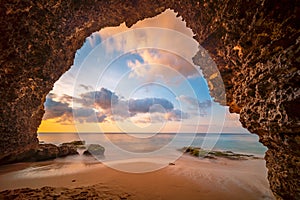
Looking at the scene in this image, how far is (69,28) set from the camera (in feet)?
18.7

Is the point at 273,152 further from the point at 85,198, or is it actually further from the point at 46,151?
the point at 46,151

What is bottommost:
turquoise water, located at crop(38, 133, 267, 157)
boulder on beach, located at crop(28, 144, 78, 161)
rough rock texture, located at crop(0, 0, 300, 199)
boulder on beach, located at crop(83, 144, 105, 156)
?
turquoise water, located at crop(38, 133, 267, 157)

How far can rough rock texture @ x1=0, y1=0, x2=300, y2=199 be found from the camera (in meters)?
2.64

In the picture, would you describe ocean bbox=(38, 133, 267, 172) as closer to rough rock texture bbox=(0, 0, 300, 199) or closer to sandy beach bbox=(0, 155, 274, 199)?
sandy beach bbox=(0, 155, 274, 199)

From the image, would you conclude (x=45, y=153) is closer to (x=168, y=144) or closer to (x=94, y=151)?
(x=94, y=151)

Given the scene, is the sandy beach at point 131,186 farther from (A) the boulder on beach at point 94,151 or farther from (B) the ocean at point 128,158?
(A) the boulder on beach at point 94,151

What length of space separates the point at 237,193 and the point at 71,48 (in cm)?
796

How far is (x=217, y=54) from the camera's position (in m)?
4.73

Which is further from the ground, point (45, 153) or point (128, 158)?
point (45, 153)

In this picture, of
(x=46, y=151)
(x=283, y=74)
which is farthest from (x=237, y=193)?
(x=46, y=151)

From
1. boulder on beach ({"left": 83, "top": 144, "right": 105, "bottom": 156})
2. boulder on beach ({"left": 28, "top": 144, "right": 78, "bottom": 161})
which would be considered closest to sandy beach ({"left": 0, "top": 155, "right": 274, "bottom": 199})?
boulder on beach ({"left": 28, "top": 144, "right": 78, "bottom": 161})

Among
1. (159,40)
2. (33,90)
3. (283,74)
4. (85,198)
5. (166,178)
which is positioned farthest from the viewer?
(159,40)

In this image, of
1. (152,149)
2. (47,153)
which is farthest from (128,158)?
(152,149)

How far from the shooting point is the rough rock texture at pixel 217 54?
264 centimetres
